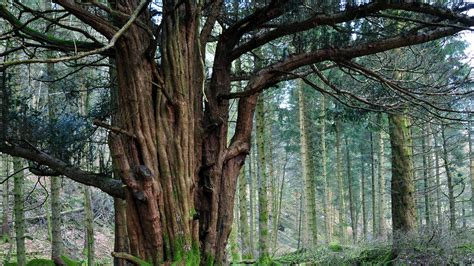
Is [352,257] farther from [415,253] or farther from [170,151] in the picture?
[170,151]

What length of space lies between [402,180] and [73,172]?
22.9 feet

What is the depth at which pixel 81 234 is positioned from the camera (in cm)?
1602

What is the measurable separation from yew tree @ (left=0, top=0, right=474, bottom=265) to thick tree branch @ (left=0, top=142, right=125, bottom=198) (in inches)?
0.4

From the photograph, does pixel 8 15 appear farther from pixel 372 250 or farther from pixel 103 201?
pixel 103 201

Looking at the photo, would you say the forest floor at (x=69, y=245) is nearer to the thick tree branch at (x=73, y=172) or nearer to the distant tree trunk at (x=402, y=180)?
the distant tree trunk at (x=402, y=180)

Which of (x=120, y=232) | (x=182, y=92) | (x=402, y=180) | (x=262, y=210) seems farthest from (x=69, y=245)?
(x=182, y=92)

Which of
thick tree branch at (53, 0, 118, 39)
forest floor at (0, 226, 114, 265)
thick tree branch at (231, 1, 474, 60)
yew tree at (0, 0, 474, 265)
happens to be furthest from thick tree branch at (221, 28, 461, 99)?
forest floor at (0, 226, 114, 265)

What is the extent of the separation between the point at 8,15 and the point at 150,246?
2228 mm

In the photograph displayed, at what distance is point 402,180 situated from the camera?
8859 mm

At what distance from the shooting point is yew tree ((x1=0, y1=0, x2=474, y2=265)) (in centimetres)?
357

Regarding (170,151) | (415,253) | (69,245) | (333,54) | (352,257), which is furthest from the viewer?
(69,245)

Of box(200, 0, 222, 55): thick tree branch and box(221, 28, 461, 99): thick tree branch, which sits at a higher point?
box(200, 0, 222, 55): thick tree branch

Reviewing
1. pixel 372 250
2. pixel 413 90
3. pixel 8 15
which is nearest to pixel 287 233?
pixel 372 250

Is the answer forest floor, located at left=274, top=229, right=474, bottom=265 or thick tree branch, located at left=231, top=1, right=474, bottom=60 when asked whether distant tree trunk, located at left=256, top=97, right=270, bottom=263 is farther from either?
thick tree branch, located at left=231, top=1, right=474, bottom=60
